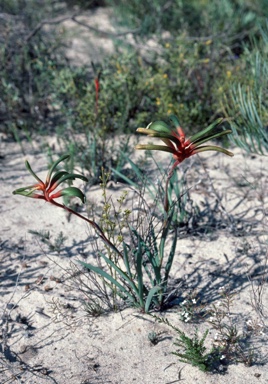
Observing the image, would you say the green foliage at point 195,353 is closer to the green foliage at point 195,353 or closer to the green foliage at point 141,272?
the green foliage at point 195,353

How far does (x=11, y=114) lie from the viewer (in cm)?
490

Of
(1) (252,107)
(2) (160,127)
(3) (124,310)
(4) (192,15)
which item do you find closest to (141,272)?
(3) (124,310)

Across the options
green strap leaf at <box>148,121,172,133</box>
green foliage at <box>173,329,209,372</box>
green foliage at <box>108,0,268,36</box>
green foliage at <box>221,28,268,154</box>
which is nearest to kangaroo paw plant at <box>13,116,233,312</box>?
green strap leaf at <box>148,121,172,133</box>

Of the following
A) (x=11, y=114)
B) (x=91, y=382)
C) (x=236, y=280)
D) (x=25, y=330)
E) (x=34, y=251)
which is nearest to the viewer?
(x=91, y=382)

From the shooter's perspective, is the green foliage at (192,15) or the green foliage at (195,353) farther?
the green foliage at (192,15)

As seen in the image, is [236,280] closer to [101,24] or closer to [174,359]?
[174,359]

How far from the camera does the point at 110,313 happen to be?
298 centimetres

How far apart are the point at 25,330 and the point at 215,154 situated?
93.7 inches

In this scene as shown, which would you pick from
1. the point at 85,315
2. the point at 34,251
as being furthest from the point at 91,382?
the point at 34,251

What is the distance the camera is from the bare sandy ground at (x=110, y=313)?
8.79 ft

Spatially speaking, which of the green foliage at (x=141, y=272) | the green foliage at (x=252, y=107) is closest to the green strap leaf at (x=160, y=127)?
the green foliage at (x=141, y=272)

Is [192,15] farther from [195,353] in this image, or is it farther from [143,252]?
[195,353]

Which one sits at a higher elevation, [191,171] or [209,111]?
[209,111]

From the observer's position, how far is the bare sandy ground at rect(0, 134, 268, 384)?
2680mm
